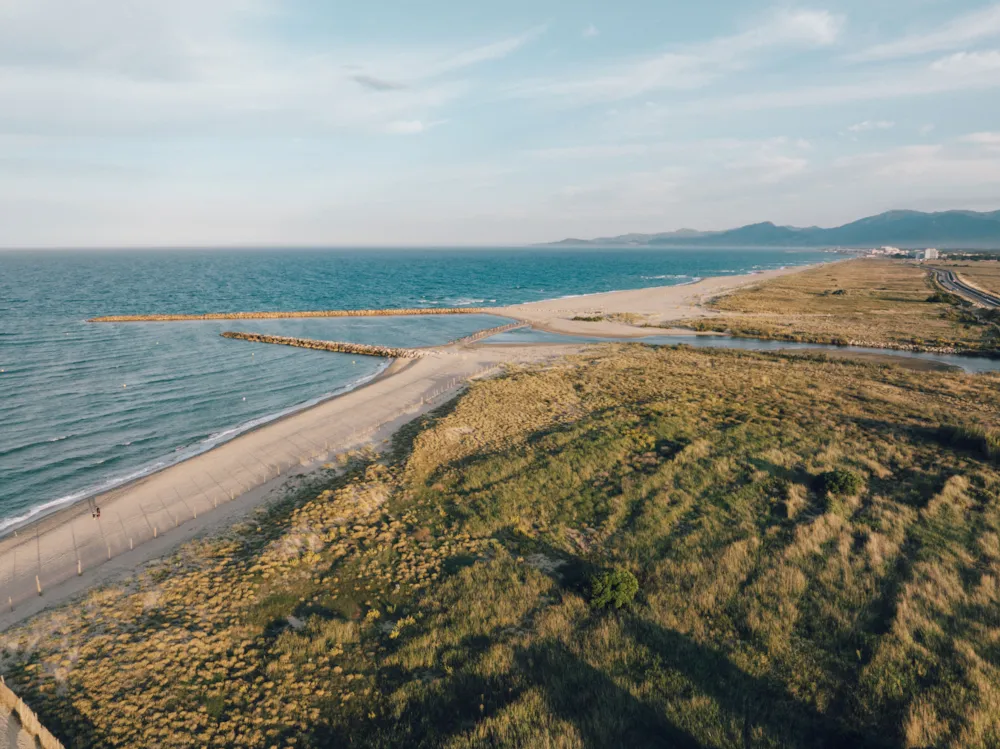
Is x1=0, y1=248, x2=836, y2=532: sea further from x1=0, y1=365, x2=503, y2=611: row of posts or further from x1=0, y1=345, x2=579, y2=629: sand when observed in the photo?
x1=0, y1=365, x2=503, y2=611: row of posts

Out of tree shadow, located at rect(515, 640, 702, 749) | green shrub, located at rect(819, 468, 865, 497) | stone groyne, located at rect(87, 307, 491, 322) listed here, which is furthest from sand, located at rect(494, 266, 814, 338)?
tree shadow, located at rect(515, 640, 702, 749)

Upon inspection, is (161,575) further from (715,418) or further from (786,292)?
(786,292)

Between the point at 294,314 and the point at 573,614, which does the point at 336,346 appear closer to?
the point at 294,314

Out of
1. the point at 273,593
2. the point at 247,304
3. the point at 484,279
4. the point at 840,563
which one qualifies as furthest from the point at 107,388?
the point at 484,279

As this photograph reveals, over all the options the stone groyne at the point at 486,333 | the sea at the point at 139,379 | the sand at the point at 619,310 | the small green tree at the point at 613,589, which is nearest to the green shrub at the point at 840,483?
the small green tree at the point at 613,589

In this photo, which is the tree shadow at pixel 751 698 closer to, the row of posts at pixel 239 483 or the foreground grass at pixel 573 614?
the foreground grass at pixel 573 614

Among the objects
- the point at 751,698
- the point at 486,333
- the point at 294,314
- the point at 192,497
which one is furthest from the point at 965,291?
the point at 192,497
